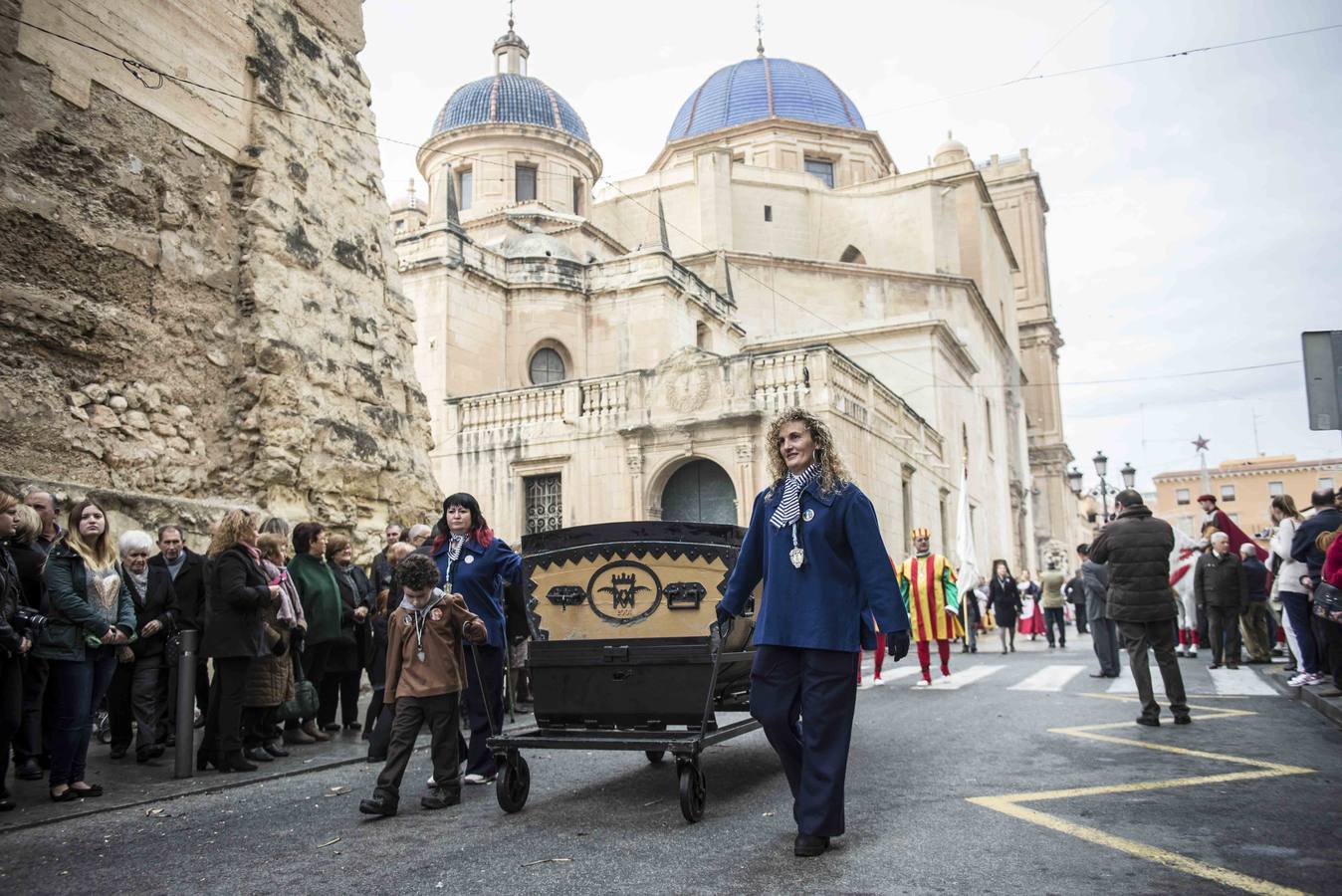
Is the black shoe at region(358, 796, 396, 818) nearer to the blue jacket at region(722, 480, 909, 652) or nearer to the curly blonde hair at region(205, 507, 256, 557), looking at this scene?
the blue jacket at region(722, 480, 909, 652)

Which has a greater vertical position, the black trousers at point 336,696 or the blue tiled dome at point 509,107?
the blue tiled dome at point 509,107

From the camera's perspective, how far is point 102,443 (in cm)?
777

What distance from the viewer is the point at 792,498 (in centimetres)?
436

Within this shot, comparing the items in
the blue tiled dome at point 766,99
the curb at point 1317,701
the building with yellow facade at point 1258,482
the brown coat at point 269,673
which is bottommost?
the curb at point 1317,701

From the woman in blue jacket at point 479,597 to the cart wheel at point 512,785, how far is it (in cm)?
71

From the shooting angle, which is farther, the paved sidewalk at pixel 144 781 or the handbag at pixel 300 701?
the handbag at pixel 300 701

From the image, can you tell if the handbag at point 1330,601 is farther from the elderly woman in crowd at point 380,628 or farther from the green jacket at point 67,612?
the green jacket at point 67,612

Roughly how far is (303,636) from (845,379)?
629 inches

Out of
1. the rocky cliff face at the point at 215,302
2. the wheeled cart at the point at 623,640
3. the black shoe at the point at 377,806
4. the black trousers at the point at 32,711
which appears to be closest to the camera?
the black shoe at the point at 377,806

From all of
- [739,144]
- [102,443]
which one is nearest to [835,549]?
[102,443]

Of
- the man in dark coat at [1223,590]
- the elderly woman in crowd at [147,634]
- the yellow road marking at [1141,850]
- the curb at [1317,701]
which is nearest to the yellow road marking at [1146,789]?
the yellow road marking at [1141,850]

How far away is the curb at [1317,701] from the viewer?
6969mm

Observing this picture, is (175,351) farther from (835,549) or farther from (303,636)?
(835,549)

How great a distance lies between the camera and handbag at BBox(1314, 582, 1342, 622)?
693 centimetres
